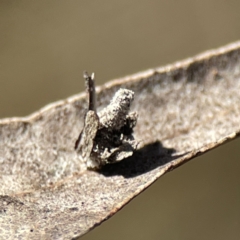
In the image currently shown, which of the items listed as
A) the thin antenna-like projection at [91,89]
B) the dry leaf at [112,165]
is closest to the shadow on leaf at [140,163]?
the dry leaf at [112,165]

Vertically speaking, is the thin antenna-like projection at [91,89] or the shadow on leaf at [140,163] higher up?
the thin antenna-like projection at [91,89]

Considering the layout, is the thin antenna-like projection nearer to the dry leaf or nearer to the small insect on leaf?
the small insect on leaf

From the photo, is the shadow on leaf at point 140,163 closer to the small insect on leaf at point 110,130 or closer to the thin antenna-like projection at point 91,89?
the small insect on leaf at point 110,130

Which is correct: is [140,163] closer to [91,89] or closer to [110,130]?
[110,130]

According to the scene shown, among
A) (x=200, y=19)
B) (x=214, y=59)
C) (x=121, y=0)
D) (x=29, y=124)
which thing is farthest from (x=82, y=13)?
(x=29, y=124)

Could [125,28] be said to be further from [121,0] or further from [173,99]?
[173,99]
